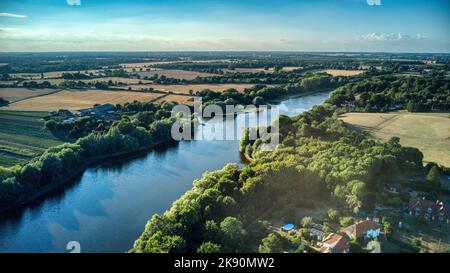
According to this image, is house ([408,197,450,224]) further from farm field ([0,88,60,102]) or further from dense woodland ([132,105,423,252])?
farm field ([0,88,60,102])

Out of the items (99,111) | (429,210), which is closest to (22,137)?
(99,111)

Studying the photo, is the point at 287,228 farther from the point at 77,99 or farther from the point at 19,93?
the point at 19,93

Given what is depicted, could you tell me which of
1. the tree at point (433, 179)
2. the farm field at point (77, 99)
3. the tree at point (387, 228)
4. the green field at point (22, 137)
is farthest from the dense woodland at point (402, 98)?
the green field at point (22, 137)

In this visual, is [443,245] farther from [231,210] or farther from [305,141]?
[305,141]

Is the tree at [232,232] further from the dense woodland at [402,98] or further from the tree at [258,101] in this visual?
the tree at [258,101]
